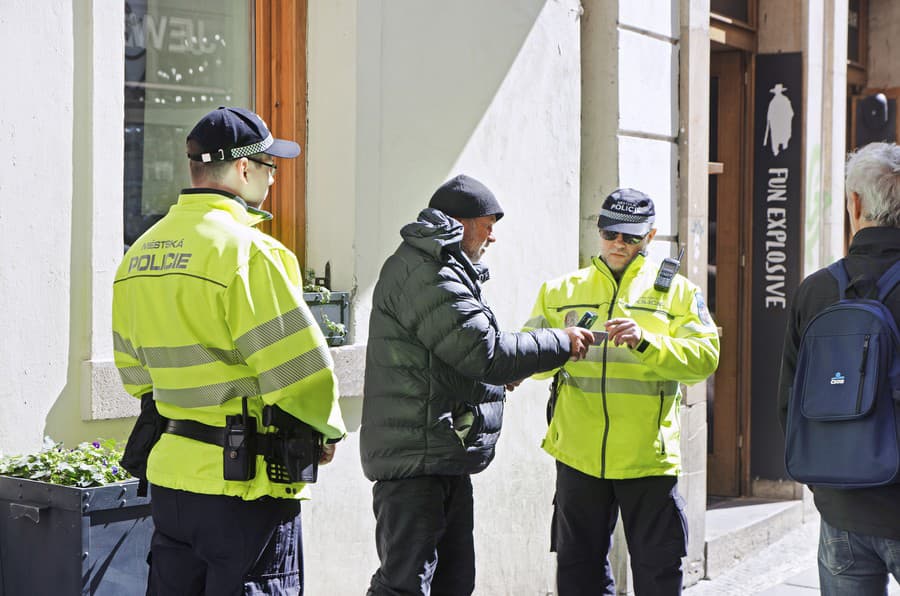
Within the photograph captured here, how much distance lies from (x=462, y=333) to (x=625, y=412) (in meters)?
1.21

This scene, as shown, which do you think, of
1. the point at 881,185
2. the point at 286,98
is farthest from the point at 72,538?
the point at 881,185

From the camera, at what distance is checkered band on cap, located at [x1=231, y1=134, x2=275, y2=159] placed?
11.9 feet

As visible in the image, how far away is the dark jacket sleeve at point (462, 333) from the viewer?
13.1 ft

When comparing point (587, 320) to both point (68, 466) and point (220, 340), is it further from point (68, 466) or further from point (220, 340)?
point (68, 466)

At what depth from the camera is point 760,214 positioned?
340 inches

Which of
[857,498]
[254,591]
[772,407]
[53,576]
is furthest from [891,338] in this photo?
[772,407]

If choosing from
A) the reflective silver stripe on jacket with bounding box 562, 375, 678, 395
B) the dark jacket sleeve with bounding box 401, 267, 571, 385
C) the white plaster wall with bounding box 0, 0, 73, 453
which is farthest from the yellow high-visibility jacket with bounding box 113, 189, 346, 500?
the reflective silver stripe on jacket with bounding box 562, 375, 678, 395

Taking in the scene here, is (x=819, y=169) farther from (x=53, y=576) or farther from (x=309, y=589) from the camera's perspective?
(x=53, y=576)

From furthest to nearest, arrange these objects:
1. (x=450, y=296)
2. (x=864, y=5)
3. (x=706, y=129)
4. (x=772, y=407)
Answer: (x=864, y=5), (x=772, y=407), (x=706, y=129), (x=450, y=296)

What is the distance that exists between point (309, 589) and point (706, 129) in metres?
3.74

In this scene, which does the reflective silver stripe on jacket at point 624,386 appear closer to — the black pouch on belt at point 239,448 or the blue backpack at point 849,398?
the blue backpack at point 849,398

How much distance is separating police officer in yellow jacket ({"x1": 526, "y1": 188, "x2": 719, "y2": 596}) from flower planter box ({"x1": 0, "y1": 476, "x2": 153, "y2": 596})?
5.73 feet

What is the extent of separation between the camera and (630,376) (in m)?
4.97

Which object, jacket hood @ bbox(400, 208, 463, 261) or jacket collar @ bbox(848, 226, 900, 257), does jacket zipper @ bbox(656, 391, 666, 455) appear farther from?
jacket collar @ bbox(848, 226, 900, 257)
